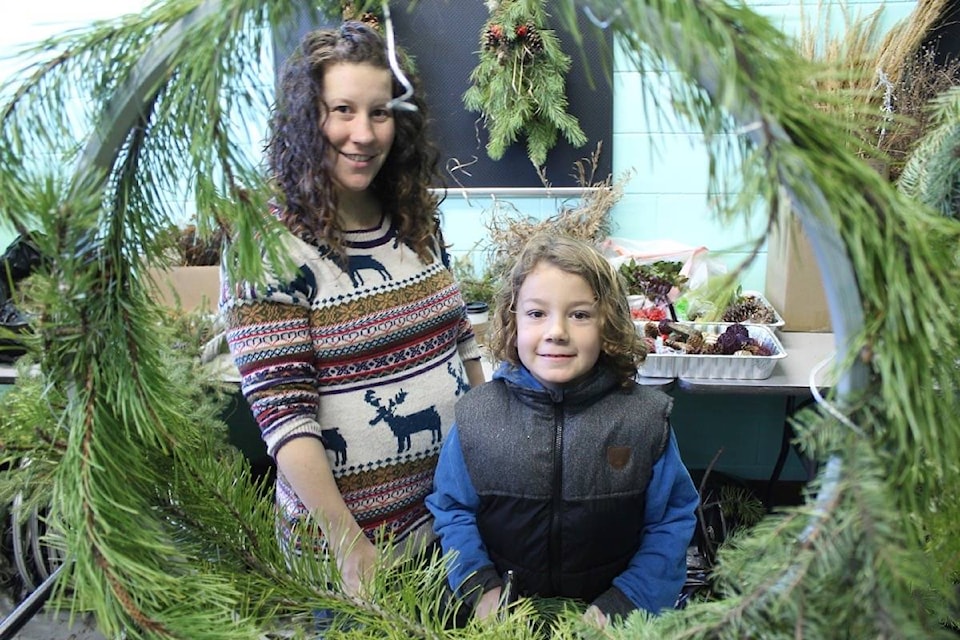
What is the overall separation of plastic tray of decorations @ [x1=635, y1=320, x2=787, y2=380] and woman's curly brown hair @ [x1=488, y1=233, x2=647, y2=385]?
0.61 m

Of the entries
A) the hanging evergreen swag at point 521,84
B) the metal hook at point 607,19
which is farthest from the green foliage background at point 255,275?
the hanging evergreen swag at point 521,84

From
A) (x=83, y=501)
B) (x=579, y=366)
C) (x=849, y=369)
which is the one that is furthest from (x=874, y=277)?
(x=579, y=366)

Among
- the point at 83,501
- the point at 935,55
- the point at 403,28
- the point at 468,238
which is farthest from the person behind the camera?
the point at 468,238

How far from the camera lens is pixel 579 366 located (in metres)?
0.95

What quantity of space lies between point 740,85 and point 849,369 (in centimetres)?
16

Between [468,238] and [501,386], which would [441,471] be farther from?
[468,238]

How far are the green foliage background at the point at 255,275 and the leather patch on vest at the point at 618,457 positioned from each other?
17.0 inches

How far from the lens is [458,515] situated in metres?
0.94

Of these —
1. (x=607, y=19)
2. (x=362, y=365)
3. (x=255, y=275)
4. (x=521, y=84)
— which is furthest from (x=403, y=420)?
(x=521, y=84)

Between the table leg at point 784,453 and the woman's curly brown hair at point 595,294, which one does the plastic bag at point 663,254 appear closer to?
the table leg at point 784,453

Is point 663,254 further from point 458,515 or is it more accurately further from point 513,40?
point 458,515

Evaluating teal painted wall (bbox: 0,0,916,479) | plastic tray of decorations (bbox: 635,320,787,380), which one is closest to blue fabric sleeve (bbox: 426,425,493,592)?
plastic tray of decorations (bbox: 635,320,787,380)

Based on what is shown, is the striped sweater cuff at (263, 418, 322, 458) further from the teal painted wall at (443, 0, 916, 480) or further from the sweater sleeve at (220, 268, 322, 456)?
the teal painted wall at (443, 0, 916, 480)

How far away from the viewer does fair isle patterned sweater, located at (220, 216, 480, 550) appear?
2.72ft
